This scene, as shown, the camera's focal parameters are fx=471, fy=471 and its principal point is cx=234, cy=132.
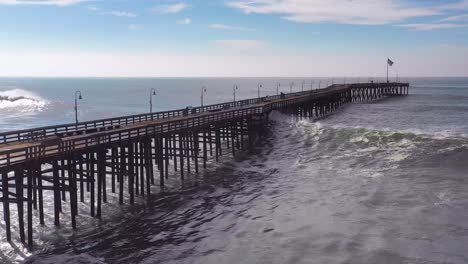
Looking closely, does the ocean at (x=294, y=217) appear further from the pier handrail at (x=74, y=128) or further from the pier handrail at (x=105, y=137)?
the pier handrail at (x=74, y=128)

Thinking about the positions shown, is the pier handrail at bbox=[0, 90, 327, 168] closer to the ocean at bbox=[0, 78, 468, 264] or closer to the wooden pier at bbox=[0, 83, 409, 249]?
the wooden pier at bbox=[0, 83, 409, 249]

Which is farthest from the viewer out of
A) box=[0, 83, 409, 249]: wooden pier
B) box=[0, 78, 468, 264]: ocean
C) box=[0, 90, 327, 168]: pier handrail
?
box=[0, 90, 327, 168]: pier handrail

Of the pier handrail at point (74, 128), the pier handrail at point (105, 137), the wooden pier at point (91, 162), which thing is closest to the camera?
the wooden pier at point (91, 162)

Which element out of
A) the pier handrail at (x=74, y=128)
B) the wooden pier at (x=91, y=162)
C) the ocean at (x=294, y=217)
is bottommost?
the ocean at (x=294, y=217)

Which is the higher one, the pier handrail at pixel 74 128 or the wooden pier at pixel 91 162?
the pier handrail at pixel 74 128

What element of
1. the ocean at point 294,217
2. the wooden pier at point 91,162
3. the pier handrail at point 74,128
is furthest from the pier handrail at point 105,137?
the ocean at point 294,217

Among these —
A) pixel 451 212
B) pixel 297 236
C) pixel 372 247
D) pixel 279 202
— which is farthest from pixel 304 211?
pixel 451 212

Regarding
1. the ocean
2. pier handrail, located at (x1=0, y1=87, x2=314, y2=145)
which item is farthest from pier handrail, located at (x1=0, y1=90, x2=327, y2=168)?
the ocean

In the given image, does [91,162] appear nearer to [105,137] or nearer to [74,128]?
[105,137]

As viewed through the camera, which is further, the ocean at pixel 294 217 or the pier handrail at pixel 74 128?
the pier handrail at pixel 74 128

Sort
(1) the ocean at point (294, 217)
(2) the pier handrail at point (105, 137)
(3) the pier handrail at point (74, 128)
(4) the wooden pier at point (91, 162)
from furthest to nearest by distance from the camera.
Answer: (3) the pier handrail at point (74, 128)
(2) the pier handrail at point (105, 137)
(4) the wooden pier at point (91, 162)
(1) the ocean at point (294, 217)

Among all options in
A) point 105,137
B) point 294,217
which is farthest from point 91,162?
point 294,217

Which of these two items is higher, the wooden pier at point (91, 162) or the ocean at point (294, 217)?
the wooden pier at point (91, 162)

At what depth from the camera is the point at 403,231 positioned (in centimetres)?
2122
